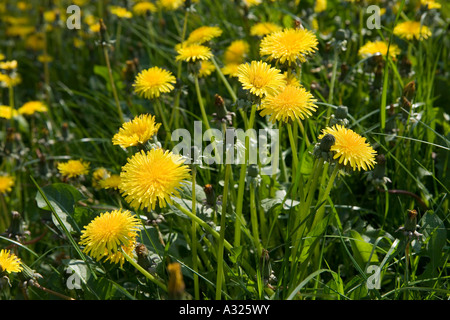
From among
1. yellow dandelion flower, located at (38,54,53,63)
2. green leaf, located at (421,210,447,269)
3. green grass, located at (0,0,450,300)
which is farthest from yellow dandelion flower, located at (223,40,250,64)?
yellow dandelion flower, located at (38,54,53,63)

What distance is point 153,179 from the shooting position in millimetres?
1023

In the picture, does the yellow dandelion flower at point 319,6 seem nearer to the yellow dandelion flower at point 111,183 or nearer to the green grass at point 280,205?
the green grass at point 280,205

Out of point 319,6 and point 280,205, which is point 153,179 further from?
point 319,6

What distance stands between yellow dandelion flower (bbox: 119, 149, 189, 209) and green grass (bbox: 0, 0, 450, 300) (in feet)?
0.21

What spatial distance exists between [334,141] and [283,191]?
0.48 meters

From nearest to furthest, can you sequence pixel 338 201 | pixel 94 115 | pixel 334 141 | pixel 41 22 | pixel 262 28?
pixel 334 141 < pixel 338 201 < pixel 262 28 < pixel 94 115 < pixel 41 22

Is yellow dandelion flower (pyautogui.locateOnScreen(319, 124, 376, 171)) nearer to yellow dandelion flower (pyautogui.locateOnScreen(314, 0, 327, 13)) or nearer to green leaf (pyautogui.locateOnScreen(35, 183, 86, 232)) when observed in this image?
green leaf (pyautogui.locateOnScreen(35, 183, 86, 232))

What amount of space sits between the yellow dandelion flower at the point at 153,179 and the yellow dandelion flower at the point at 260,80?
243mm

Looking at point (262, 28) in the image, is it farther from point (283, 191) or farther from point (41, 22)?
point (41, 22)

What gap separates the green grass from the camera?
121 centimetres

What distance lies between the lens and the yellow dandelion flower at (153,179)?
101 centimetres

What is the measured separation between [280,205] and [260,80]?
1.17 feet

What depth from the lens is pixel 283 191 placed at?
150 centimetres
